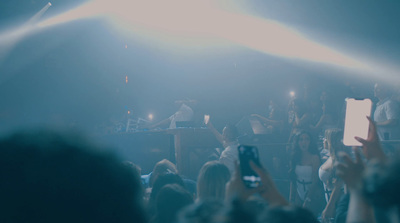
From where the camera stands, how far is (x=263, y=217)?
123cm

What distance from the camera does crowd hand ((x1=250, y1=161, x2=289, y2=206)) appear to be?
1901 mm

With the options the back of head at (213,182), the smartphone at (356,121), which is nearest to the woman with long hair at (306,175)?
the smartphone at (356,121)

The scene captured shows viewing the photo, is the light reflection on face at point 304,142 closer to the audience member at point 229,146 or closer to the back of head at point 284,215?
the audience member at point 229,146

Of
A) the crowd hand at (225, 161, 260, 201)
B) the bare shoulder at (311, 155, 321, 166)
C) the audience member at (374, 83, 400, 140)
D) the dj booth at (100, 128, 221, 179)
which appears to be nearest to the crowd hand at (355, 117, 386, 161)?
the crowd hand at (225, 161, 260, 201)

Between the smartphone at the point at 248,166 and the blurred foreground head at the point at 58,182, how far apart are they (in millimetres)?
850

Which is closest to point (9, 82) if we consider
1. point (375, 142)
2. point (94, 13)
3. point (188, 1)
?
point (94, 13)

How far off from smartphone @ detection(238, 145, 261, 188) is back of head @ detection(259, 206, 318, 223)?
61cm

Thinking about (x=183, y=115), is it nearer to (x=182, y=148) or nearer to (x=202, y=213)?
(x=182, y=148)

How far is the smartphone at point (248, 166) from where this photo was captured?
1.97m

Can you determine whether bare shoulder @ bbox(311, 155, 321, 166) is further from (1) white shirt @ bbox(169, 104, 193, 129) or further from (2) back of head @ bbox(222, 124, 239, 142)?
(1) white shirt @ bbox(169, 104, 193, 129)

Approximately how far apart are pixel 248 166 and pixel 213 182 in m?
0.87

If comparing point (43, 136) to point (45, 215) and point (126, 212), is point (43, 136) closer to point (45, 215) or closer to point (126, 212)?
point (45, 215)

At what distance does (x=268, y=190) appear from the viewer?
1925 mm

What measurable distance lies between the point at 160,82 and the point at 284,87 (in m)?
4.61
